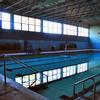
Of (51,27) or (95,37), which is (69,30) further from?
(95,37)

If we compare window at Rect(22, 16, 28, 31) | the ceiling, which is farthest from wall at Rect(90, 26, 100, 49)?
window at Rect(22, 16, 28, 31)

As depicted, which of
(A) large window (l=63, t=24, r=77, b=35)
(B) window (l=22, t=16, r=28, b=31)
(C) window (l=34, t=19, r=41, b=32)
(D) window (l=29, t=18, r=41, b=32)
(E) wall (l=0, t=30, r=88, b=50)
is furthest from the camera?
(A) large window (l=63, t=24, r=77, b=35)

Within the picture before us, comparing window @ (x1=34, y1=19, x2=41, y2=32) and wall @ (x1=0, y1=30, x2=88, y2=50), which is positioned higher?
window @ (x1=34, y1=19, x2=41, y2=32)

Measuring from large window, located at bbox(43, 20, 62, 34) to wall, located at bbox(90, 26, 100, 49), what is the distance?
638 centimetres

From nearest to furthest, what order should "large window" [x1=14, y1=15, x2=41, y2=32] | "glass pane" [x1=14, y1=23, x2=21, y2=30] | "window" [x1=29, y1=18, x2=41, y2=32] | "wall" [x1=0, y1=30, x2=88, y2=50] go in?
1. "wall" [x1=0, y1=30, x2=88, y2=50]
2. "glass pane" [x1=14, y1=23, x2=21, y2=30]
3. "large window" [x1=14, y1=15, x2=41, y2=32]
4. "window" [x1=29, y1=18, x2=41, y2=32]

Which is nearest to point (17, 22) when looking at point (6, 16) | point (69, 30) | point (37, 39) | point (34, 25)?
point (6, 16)

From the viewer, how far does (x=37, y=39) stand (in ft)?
47.4

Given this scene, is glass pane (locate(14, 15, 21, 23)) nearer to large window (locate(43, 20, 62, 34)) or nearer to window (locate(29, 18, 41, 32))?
window (locate(29, 18, 41, 32))

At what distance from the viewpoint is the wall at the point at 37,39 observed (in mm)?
12179

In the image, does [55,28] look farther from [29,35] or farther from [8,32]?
[8,32]

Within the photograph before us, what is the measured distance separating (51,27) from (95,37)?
803cm

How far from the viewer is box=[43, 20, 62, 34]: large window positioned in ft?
50.6

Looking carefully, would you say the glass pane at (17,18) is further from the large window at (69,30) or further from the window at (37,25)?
the large window at (69,30)

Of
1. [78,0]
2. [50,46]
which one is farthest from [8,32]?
[78,0]
